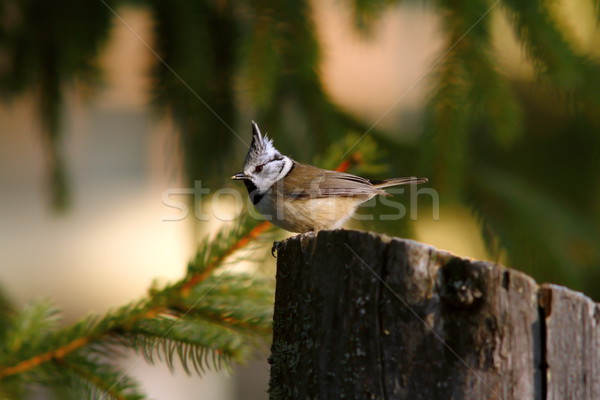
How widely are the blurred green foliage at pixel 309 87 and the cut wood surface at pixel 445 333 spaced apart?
1.21 metres

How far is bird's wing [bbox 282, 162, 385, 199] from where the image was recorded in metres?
3.14

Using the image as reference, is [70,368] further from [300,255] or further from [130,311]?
[300,255]

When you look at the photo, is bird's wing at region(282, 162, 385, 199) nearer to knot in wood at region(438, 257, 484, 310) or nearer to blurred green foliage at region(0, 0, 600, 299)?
blurred green foliage at region(0, 0, 600, 299)

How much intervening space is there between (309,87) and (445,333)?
1.57m

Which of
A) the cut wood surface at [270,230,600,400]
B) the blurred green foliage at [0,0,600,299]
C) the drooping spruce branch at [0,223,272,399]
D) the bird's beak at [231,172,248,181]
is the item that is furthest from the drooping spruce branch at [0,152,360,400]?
the bird's beak at [231,172,248,181]

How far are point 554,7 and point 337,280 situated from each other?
1.63 metres

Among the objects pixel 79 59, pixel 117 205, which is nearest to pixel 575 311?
pixel 79 59

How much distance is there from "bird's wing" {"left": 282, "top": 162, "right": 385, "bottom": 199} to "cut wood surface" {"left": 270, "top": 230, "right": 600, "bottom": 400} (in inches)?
68.8

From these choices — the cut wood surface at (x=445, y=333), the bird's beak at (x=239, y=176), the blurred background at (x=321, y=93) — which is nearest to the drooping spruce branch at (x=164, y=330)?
the blurred background at (x=321, y=93)

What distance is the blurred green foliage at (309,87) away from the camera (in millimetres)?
2402

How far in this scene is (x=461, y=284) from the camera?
4.25 ft

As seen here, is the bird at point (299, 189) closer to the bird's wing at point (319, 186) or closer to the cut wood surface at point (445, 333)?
the bird's wing at point (319, 186)

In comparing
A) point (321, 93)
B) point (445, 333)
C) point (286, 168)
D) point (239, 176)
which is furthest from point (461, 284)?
point (286, 168)

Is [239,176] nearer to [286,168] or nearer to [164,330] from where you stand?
[286,168]
